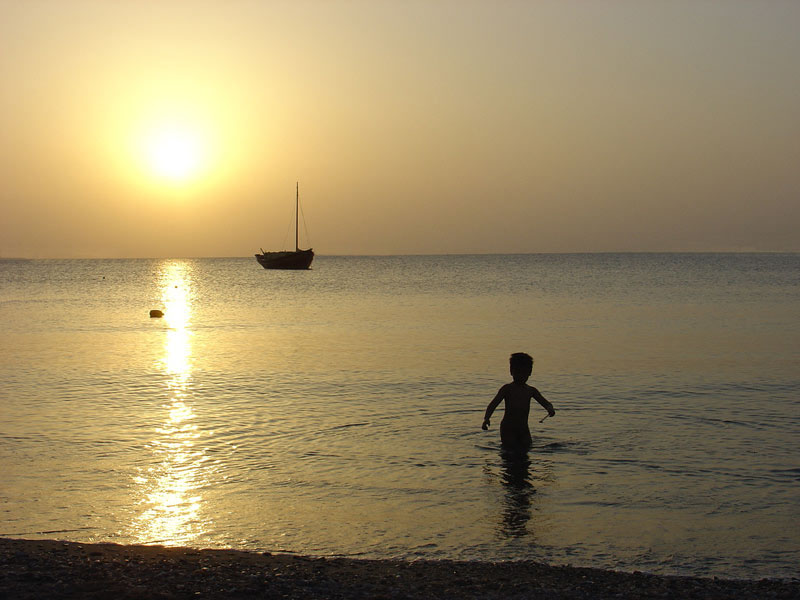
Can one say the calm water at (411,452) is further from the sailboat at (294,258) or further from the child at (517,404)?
the sailboat at (294,258)

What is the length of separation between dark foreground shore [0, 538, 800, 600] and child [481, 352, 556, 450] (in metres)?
5.25

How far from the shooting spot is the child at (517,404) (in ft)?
44.8

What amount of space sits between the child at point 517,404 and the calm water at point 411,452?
0.42 meters

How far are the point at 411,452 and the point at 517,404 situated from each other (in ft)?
6.62

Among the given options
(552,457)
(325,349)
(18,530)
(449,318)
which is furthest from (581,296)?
(18,530)

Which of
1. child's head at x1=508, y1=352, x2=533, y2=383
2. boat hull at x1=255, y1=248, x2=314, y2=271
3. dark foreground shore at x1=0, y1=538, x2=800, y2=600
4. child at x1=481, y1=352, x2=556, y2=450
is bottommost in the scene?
dark foreground shore at x1=0, y1=538, x2=800, y2=600

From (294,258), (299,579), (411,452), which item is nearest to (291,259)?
(294,258)

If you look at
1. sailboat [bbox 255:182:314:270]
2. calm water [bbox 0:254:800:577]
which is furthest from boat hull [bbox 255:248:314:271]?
calm water [bbox 0:254:800:577]

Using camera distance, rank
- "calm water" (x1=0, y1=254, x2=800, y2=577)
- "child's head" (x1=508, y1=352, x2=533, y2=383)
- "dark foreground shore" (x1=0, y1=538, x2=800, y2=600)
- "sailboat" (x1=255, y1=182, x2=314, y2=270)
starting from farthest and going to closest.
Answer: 1. "sailboat" (x1=255, y1=182, x2=314, y2=270)
2. "child's head" (x1=508, y1=352, x2=533, y2=383)
3. "calm water" (x1=0, y1=254, x2=800, y2=577)
4. "dark foreground shore" (x1=0, y1=538, x2=800, y2=600)

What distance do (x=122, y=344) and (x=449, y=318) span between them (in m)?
19.5

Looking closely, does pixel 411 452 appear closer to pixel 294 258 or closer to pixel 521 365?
pixel 521 365

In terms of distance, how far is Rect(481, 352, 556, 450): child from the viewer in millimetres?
13664

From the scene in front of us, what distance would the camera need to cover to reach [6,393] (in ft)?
70.5

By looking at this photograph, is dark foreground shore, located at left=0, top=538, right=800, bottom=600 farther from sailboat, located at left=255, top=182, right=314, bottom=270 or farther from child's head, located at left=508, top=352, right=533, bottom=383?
sailboat, located at left=255, top=182, right=314, bottom=270
